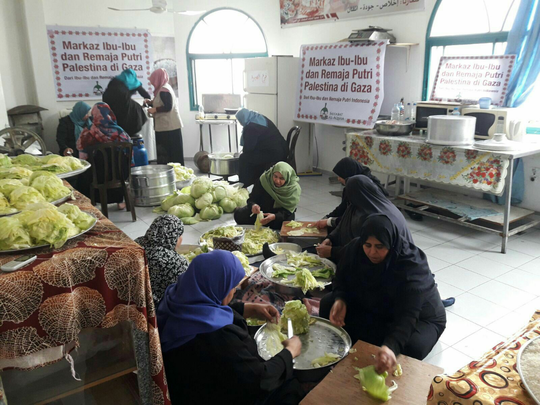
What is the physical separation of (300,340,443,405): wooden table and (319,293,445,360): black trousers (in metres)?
0.47

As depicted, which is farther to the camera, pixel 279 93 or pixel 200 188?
pixel 279 93

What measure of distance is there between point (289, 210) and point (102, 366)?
284 centimetres

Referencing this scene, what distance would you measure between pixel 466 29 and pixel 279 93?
10.1ft

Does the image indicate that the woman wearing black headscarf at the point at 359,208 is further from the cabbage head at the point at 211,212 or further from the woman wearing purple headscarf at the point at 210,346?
the cabbage head at the point at 211,212

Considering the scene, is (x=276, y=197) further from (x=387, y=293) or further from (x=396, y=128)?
(x=387, y=293)

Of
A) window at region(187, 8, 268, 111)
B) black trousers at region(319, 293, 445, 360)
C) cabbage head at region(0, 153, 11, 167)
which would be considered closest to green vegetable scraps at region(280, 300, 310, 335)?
black trousers at region(319, 293, 445, 360)

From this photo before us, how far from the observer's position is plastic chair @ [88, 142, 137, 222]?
514 cm

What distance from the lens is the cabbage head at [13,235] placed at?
1569 mm

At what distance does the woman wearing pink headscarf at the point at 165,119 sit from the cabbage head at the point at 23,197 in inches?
204

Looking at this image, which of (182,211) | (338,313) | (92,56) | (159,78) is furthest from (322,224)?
(92,56)

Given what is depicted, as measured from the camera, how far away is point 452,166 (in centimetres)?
452

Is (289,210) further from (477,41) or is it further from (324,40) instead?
(324,40)

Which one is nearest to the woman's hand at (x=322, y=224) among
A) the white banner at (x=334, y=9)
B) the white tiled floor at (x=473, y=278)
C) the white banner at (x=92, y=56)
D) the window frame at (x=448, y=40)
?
the white tiled floor at (x=473, y=278)

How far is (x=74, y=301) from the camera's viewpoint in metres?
1.57
